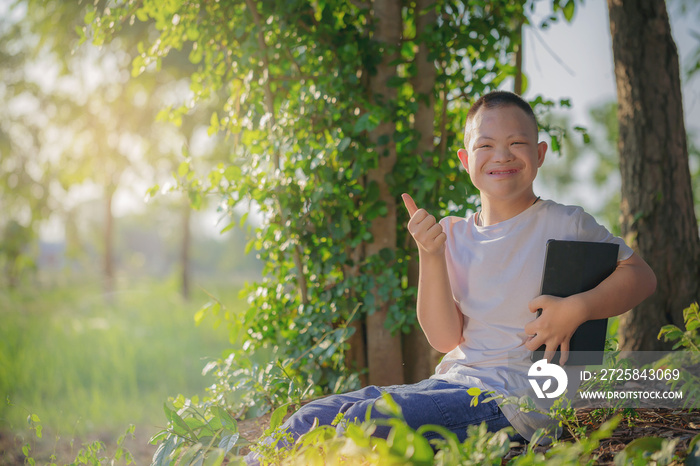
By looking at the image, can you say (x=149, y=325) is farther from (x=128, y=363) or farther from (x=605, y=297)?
(x=605, y=297)

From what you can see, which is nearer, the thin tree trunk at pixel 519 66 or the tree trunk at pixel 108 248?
the thin tree trunk at pixel 519 66

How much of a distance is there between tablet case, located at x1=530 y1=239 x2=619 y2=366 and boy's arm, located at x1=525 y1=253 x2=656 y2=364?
1.2 inches

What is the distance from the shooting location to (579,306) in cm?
142

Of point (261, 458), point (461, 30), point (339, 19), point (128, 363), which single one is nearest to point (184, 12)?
point (339, 19)

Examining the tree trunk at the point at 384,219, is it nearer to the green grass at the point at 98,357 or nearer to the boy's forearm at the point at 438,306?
the boy's forearm at the point at 438,306

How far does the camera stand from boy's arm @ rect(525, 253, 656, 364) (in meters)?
1.43

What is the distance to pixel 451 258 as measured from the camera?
1.69m

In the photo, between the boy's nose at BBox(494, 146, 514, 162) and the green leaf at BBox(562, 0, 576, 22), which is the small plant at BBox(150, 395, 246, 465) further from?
the green leaf at BBox(562, 0, 576, 22)

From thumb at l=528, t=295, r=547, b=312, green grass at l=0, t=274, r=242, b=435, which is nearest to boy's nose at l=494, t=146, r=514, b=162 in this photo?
thumb at l=528, t=295, r=547, b=312

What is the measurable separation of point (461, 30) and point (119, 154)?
593 cm

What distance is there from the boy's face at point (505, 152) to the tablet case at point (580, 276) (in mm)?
212

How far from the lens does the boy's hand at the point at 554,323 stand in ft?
4.67

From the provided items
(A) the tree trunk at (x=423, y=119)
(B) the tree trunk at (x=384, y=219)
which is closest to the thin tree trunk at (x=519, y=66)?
(A) the tree trunk at (x=423, y=119)

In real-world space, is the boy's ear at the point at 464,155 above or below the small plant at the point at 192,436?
above
